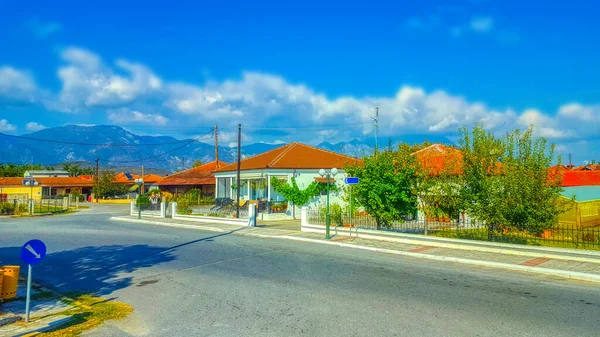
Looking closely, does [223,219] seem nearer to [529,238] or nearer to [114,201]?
[529,238]

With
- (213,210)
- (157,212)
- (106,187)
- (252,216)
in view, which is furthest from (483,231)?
(106,187)

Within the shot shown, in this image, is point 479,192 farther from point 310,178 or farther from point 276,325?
point 310,178

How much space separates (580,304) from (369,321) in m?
4.41

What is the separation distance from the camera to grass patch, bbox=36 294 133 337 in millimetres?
7258

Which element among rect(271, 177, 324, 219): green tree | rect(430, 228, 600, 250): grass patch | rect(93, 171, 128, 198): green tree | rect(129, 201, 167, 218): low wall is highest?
rect(93, 171, 128, 198): green tree

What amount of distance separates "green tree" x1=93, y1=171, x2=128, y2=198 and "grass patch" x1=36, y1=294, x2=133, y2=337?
61.3m

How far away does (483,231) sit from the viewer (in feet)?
59.6

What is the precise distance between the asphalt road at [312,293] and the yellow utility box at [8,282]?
179 centimetres

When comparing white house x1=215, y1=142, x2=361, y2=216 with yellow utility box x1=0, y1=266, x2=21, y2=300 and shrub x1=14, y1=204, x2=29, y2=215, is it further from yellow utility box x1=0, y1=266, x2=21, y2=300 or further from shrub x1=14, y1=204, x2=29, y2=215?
yellow utility box x1=0, y1=266, x2=21, y2=300

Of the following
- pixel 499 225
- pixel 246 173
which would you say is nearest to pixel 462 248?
pixel 499 225

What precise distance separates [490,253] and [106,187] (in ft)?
205

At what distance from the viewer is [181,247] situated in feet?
56.1

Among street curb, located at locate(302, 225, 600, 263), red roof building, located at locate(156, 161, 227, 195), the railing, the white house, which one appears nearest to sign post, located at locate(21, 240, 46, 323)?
street curb, located at locate(302, 225, 600, 263)

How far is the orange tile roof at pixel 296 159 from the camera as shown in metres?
33.6
